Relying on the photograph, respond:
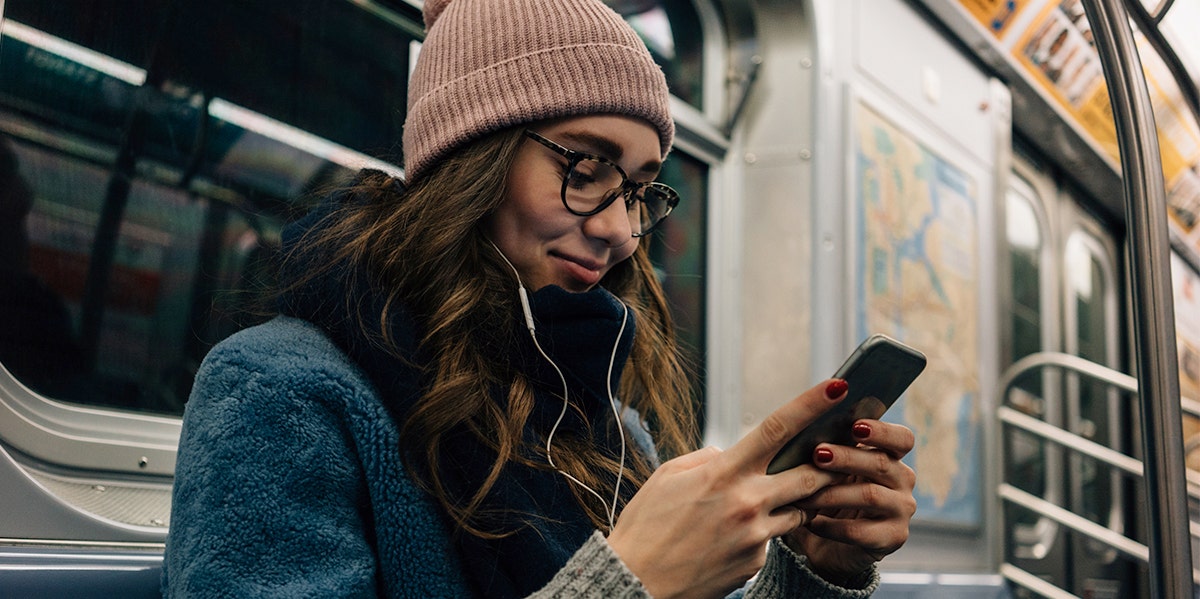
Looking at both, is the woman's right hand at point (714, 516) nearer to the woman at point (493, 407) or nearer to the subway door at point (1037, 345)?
the woman at point (493, 407)

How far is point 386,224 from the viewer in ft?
3.94

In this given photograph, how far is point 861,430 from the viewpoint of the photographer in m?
1.05

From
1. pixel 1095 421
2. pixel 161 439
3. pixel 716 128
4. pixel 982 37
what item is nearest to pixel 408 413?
pixel 161 439

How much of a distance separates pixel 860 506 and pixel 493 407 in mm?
388

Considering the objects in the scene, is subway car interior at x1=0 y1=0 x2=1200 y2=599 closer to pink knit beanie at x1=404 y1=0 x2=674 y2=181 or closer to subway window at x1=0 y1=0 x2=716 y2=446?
subway window at x1=0 y1=0 x2=716 y2=446

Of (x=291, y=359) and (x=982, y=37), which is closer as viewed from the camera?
(x=291, y=359)

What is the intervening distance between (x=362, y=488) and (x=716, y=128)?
2.12m

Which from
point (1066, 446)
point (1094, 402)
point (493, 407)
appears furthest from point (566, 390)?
point (1094, 402)

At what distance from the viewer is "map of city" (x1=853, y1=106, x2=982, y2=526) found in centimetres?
305

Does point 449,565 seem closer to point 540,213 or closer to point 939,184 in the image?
point 540,213

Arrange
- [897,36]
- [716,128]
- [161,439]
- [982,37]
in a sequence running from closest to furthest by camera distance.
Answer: [161,439]
[716,128]
[897,36]
[982,37]

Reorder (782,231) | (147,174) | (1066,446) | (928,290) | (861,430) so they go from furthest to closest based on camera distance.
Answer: (1066,446) → (928,290) → (782,231) → (147,174) → (861,430)

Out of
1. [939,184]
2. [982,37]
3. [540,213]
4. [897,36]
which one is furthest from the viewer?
[982,37]

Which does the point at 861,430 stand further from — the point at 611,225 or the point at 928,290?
the point at 928,290
